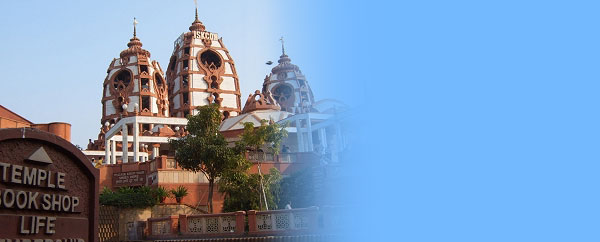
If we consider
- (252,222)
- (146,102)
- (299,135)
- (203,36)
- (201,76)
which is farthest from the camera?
(203,36)

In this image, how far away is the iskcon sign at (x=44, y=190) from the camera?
5941 millimetres

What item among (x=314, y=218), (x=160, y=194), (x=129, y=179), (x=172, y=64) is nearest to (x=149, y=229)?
(x=160, y=194)

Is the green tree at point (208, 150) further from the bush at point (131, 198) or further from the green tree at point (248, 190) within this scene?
the bush at point (131, 198)

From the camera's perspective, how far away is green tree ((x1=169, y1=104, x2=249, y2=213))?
22.3m

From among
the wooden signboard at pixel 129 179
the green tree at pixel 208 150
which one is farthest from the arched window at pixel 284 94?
the green tree at pixel 208 150

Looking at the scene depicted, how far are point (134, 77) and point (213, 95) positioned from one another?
25.2 ft

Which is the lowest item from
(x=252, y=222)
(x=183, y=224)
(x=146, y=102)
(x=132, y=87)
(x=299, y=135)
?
(x=252, y=222)

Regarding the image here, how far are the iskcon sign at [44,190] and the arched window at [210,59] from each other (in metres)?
54.9

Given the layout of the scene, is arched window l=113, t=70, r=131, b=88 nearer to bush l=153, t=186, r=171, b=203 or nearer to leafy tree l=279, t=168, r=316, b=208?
bush l=153, t=186, r=171, b=203

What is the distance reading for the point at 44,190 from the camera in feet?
21.2

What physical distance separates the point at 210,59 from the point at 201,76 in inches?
120

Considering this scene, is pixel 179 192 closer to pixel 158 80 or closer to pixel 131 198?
pixel 131 198

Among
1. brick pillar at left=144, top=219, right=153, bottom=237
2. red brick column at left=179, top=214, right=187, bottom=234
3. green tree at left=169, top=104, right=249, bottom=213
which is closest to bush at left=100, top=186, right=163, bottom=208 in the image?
green tree at left=169, top=104, right=249, bottom=213

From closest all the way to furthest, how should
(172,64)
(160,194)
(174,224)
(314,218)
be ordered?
(314,218) → (174,224) → (160,194) → (172,64)
